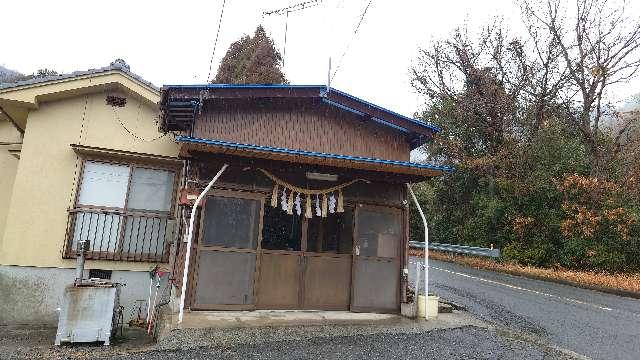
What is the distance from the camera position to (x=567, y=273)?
17531mm

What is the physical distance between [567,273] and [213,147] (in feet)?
54.8

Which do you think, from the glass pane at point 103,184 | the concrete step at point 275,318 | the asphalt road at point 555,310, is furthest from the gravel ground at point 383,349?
the glass pane at point 103,184

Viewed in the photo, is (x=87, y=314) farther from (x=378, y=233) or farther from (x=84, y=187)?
(x=378, y=233)

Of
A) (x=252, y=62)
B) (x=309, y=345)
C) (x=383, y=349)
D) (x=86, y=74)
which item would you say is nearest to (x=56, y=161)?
(x=86, y=74)

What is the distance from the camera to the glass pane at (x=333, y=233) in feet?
29.8

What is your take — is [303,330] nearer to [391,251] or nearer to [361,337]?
[361,337]

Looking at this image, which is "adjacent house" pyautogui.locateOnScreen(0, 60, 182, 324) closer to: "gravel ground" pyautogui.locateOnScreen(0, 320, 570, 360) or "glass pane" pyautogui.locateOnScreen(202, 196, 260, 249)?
"gravel ground" pyautogui.locateOnScreen(0, 320, 570, 360)

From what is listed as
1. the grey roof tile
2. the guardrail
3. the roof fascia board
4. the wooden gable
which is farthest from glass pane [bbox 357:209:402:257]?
the guardrail

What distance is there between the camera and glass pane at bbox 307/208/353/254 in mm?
9094

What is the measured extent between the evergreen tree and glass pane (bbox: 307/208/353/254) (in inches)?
560

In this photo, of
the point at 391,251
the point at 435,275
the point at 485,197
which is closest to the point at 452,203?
the point at 485,197

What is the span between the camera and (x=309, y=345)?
6.58m

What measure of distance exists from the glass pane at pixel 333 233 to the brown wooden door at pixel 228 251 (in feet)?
6.70

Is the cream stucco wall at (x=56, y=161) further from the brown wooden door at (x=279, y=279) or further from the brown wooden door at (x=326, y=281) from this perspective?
the brown wooden door at (x=326, y=281)
